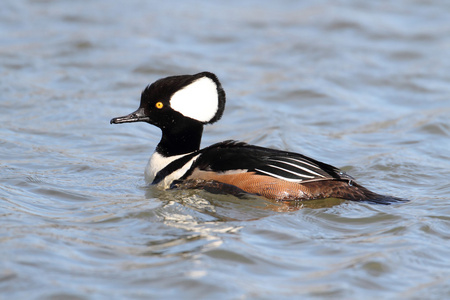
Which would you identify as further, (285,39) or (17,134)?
(285,39)

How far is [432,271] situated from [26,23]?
11.5 meters

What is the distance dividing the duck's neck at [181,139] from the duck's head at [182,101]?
54 mm

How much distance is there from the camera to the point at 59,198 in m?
6.63

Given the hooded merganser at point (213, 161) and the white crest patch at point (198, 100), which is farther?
the white crest patch at point (198, 100)

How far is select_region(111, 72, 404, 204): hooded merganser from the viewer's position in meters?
6.29

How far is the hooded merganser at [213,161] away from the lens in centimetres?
629

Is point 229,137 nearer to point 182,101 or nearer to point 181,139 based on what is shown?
point 181,139

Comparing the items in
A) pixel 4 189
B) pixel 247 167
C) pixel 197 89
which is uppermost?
pixel 197 89

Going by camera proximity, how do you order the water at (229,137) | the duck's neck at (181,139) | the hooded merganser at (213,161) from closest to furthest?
the water at (229,137)
the hooded merganser at (213,161)
the duck's neck at (181,139)

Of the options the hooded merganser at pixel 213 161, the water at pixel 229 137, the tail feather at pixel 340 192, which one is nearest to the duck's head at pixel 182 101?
the hooded merganser at pixel 213 161

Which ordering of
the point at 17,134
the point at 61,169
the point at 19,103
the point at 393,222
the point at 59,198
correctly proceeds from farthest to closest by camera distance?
the point at 19,103
the point at 17,134
the point at 61,169
the point at 59,198
the point at 393,222

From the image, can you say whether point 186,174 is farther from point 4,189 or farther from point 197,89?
point 4,189

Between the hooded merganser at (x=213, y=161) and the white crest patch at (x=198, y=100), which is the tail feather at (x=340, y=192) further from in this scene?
the white crest patch at (x=198, y=100)

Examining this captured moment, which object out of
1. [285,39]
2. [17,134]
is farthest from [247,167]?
[285,39]
